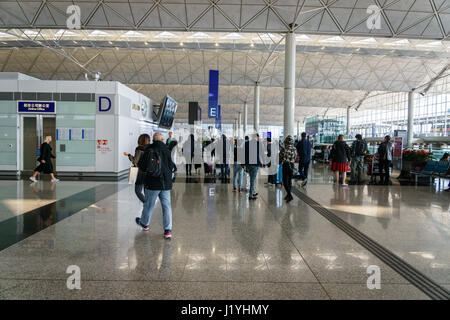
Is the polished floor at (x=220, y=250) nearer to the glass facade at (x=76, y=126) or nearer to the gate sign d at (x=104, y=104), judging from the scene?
the glass facade at (x=76, y=126)

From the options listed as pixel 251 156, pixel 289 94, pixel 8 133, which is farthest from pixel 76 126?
pixel 289 94

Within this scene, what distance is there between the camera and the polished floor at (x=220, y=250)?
161 inches

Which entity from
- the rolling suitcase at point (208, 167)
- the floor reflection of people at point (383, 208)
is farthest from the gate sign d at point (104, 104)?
the floor reflection of people at point (383, 208)

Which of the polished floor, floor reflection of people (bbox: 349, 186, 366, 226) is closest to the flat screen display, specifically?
the polished floor

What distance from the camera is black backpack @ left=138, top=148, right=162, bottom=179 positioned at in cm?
602

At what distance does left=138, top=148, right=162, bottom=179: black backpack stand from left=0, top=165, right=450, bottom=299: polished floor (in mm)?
1206

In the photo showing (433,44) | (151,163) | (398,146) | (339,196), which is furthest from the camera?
(433,44)

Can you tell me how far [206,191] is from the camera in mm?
12227

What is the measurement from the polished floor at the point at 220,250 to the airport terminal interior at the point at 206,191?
A: 0.11 feet

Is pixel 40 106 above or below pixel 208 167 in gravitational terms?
above

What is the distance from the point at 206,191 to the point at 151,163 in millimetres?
6322

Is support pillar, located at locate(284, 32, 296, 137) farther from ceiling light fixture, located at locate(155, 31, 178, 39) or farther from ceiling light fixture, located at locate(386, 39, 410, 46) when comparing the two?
ceiling light fixture, located at locate(386, 39, 410, 46)

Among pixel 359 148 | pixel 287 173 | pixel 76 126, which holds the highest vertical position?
pixel 76 126

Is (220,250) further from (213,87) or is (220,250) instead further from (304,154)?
(213,87)
